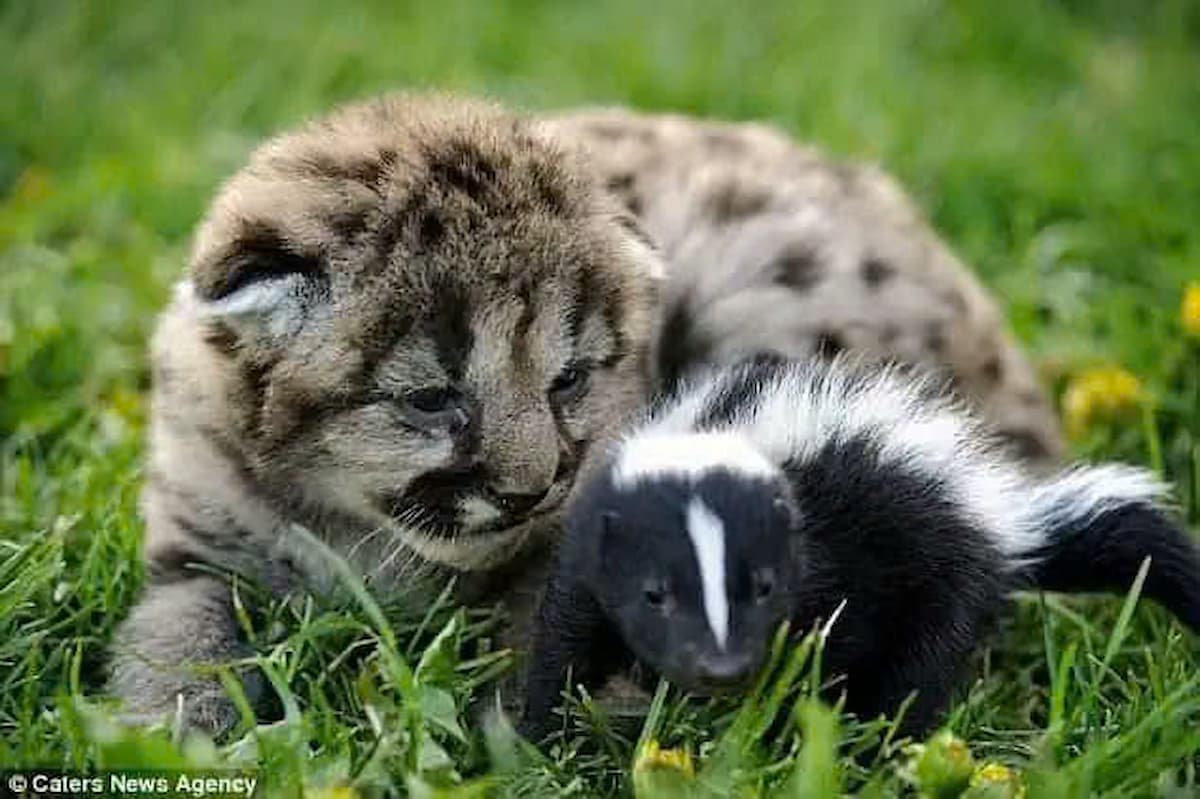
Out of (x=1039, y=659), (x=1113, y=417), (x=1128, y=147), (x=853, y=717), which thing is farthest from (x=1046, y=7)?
(x=853, y=717)

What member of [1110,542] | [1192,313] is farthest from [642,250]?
[1192,313]

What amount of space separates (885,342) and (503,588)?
4.67 feet

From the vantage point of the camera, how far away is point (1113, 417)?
19.6ft

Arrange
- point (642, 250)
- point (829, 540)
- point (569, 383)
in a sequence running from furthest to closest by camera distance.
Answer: point (642, 250), point (569, 383), point (829, 540)

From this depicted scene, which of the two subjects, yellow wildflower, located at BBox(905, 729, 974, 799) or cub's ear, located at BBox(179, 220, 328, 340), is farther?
cub's ear, located at BBox(179, 220, 328, 340)

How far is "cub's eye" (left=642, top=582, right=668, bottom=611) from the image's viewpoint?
4039 millimetres

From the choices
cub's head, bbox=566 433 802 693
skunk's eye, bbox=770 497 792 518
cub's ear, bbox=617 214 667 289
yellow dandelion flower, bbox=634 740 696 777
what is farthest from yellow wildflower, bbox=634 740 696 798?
cub's ear, bbox=617 214 667 289

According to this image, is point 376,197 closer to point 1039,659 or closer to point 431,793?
point 431,793

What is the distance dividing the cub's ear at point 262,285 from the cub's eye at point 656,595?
113 centimetres

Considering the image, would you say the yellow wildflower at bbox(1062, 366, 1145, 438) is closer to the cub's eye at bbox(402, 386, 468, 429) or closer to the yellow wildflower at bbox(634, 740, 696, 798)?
the cub's eye at bbox(402, 386, 468, 429)

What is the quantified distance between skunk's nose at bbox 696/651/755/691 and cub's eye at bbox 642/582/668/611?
0.18 m

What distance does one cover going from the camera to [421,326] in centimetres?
445

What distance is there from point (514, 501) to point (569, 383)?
16.3 inches

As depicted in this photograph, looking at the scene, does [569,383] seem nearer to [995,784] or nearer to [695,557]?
[695,557]
